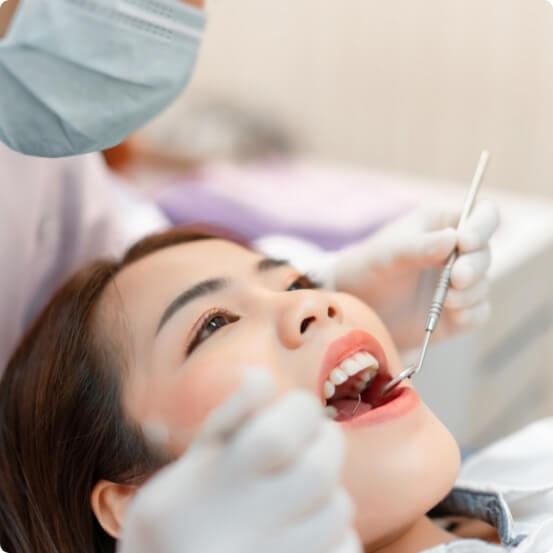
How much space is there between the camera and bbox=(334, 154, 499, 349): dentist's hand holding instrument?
39.6 inches

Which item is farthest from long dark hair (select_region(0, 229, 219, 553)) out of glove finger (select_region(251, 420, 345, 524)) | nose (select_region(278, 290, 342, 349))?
glove finger (select_region(251, 420, 345, 524))

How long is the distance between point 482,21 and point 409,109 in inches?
12.6

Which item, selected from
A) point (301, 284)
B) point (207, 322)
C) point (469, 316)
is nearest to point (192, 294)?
point (207, 322)

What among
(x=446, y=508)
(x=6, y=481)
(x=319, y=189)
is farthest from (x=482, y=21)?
(x=6, y=481)

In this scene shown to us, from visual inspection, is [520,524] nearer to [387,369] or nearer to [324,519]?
[387,369]

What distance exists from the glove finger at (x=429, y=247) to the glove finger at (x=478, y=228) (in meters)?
0.01

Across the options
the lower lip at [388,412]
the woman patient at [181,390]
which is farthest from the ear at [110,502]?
the lower lip at [388,412]

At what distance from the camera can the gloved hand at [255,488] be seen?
21.4 inches

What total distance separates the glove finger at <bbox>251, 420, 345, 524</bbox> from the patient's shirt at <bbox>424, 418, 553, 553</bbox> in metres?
0.33

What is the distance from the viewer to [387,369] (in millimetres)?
897

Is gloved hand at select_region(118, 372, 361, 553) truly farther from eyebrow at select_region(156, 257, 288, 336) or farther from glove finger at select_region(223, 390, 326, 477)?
eyebrow at select_region(156, 257, 288, 336)

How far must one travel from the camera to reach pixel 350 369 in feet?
2.73

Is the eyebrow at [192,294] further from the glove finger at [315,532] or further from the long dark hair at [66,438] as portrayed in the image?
the glove finger at [315,532]

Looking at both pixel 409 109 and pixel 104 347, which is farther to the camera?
pixel 409 109
